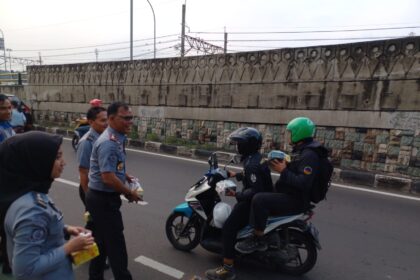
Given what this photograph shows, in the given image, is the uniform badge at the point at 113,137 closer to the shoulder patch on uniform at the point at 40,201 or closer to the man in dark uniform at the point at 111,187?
the man in dark uniform at the point at 111,187

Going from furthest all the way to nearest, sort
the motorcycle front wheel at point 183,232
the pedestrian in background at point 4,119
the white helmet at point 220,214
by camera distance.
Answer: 1. the motorcycle front wheel at point 183,232
2. the pedestrian in background at point 4,119
3. the white helmet at point 220,214

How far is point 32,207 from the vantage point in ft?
4.90

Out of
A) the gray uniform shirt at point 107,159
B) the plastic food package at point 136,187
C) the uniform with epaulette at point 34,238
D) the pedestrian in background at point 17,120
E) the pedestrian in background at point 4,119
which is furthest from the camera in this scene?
the pedestrian in background at point 17,120

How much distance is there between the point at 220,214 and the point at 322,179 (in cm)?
108

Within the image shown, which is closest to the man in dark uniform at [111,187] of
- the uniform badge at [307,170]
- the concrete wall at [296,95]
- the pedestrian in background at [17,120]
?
the uniform badge at [307,170]

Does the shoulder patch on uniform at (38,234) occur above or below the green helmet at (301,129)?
below

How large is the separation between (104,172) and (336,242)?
3.10m

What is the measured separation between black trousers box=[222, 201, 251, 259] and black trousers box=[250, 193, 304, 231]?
0.10m

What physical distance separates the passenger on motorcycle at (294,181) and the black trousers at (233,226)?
0.34 feet

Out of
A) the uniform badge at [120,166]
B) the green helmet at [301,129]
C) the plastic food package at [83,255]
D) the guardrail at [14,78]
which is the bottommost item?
the plastic food package at [83,255]

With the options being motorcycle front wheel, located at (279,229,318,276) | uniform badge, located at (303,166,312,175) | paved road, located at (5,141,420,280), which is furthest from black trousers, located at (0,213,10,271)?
uniform badge, located at (303,166,312,175)

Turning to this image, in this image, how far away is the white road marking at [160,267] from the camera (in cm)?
318

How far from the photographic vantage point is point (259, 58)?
30.5ft

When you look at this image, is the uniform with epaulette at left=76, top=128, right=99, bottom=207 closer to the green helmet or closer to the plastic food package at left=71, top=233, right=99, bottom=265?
the plastic food package at left=71, top=233, right=99, bottom=265
